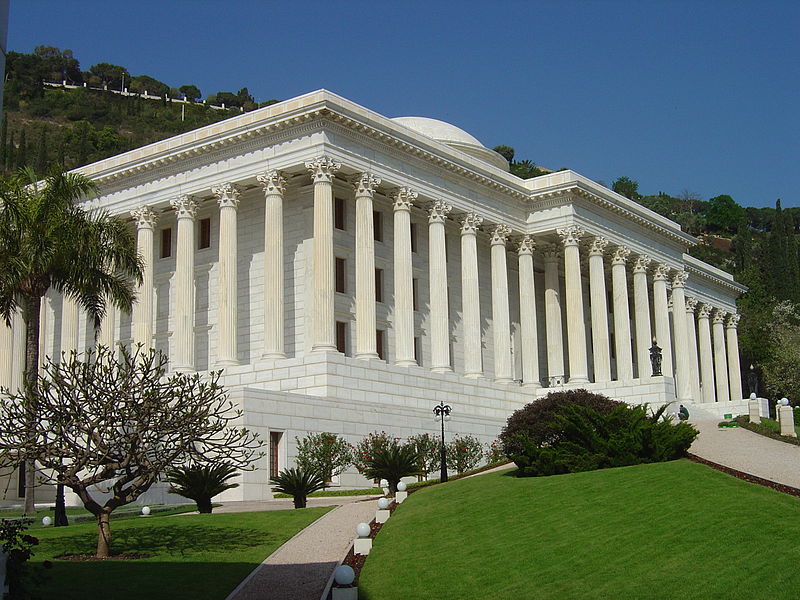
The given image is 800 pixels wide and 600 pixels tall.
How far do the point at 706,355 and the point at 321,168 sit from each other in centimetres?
4359

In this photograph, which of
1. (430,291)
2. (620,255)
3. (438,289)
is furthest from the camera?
(620,255)

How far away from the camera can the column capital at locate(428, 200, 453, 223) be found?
168ft

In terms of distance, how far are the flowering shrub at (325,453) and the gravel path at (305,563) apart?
11440 mm

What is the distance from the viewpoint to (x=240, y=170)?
1890 inches

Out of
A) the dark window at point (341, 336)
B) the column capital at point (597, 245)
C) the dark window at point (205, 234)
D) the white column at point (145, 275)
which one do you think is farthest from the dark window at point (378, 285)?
the column capital at point (597, 245)

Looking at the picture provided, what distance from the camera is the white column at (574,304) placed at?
56312 millimetres

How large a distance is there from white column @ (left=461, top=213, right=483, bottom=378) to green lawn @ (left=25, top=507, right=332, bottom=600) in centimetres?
2423

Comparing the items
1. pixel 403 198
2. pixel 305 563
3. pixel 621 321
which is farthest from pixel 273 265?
pixel 305 563

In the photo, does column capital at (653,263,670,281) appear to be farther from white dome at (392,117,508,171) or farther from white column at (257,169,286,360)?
white column at (257,169,286,360)

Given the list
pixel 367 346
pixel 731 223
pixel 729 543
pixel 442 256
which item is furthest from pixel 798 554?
pixel 731 223

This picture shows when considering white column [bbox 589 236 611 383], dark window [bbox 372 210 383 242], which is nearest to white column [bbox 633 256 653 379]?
white column [bbox 589 236 611 383]

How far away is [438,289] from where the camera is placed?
5031 centimetres

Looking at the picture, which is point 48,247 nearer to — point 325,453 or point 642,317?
point 325,453

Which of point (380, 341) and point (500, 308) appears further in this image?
point (500, 308)
